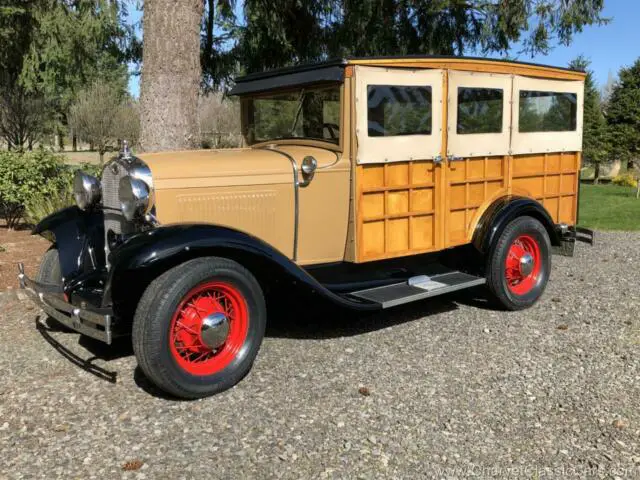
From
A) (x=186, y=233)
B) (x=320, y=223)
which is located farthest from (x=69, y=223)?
(x=320, y=223)

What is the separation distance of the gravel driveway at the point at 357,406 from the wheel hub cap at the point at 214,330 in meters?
0.32

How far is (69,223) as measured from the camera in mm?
4566

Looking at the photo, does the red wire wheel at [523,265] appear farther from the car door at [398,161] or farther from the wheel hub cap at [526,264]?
the car door at [398,161]

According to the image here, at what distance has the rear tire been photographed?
5.21 m

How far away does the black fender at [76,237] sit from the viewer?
4.39 metres

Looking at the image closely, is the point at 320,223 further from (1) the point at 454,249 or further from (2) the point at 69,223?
(2) the point at 69,223

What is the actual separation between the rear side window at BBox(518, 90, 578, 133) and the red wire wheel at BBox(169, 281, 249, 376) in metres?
3.17

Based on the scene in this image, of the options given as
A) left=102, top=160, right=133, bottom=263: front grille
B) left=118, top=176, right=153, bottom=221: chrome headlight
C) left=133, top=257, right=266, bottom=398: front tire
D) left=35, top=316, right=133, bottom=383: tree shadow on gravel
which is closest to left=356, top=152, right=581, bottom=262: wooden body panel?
left=133, top=257, right=266, bottom=398: front tire

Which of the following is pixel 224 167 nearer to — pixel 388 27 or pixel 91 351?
pixel 91 351

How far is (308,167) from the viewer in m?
4.30

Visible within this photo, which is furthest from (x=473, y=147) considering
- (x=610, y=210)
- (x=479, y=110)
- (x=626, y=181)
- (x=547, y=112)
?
(x=626, y=181)

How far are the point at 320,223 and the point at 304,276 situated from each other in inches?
25.5

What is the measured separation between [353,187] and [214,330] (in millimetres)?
1545

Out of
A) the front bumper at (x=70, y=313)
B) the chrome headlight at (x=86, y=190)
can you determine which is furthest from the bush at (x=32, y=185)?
the front bumper at (x=70, y=313)
